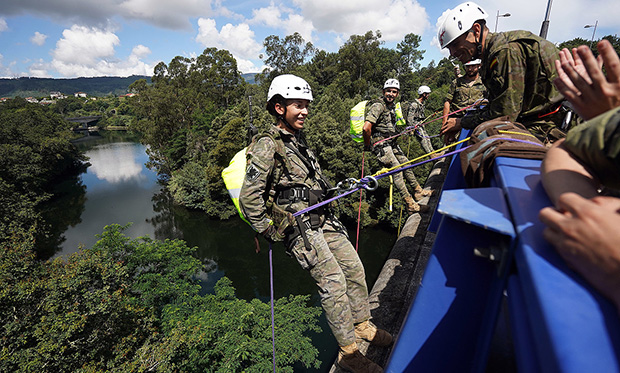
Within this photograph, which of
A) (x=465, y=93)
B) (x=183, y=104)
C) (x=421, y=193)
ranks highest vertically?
(x=183, y=104)

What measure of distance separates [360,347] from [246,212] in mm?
1680

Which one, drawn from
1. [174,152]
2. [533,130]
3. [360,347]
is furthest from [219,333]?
[174,152]

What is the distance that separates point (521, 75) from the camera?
2.45m

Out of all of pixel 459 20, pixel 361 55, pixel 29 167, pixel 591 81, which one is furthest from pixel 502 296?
pixel 361 55

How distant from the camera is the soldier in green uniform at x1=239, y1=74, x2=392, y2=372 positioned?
9.21 ft

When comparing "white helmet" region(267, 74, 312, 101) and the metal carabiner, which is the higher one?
"white helmet" region(267, 74, 312, 101)

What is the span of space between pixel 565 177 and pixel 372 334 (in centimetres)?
242

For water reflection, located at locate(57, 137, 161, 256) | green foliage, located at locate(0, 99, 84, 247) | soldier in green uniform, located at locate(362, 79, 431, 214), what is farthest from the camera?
water reflection, located at locate(57, 137, 161, 256)

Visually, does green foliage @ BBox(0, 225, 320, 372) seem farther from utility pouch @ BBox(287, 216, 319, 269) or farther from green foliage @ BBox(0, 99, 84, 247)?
green foliage @ BBox(0, 99, 84, 247)

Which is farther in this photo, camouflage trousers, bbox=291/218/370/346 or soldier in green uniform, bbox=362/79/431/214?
soldier in green uniform, bbox=362/79/431/214

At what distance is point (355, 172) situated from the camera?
24469mm

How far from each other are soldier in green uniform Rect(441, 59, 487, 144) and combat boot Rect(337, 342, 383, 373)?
5.61 metres

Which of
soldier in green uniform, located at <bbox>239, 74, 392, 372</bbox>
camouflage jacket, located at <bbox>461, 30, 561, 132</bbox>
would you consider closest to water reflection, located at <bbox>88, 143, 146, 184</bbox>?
soldier in green uniform, located at <bbox>239, 74, 392, 372</bbox>

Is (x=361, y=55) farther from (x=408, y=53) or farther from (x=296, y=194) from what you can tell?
(x=296, y=194)
